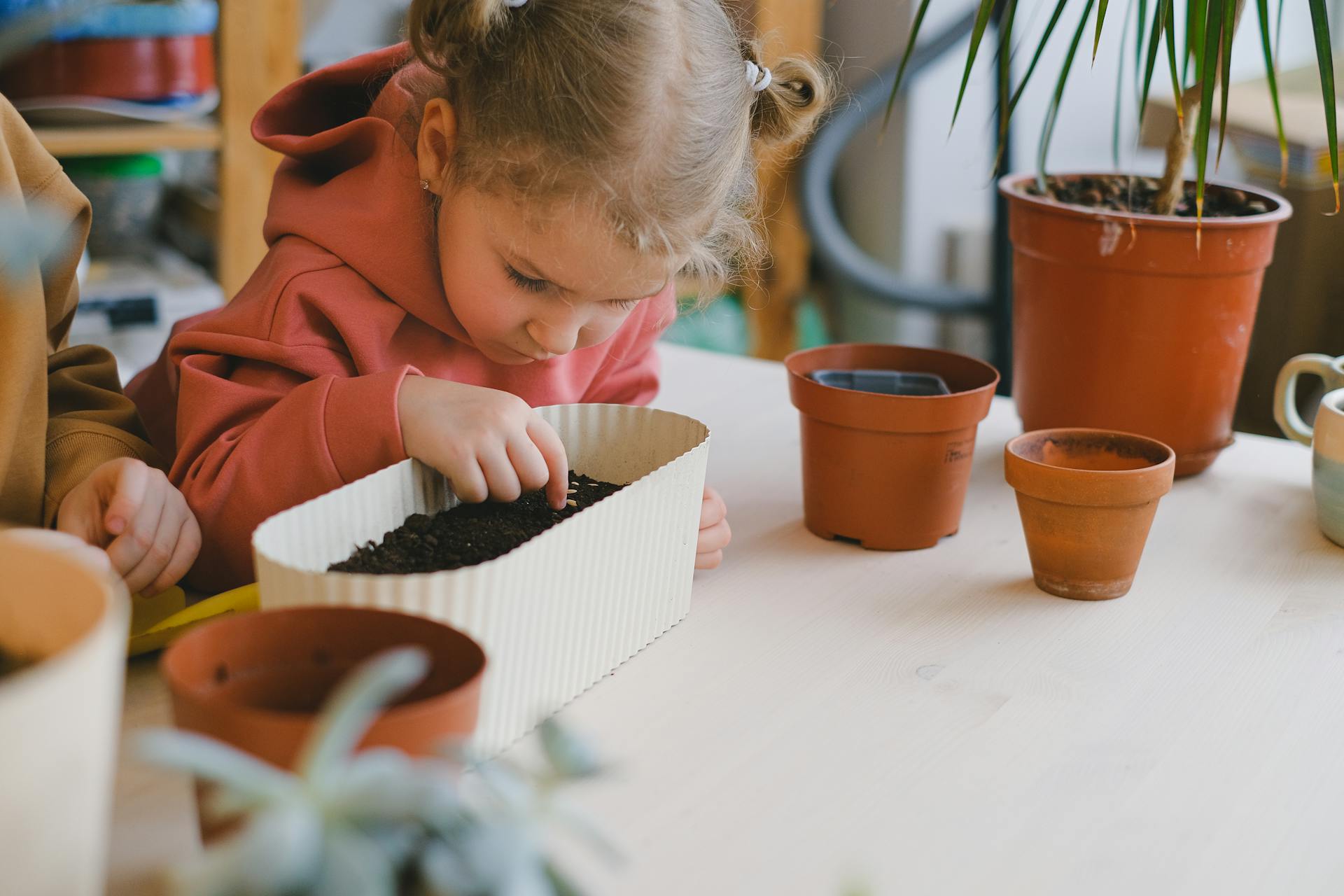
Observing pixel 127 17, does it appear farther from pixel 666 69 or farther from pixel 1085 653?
pixel 1085 653

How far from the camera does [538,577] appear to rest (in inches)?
22.0

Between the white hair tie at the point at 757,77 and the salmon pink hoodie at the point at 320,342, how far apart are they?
9.2 inches

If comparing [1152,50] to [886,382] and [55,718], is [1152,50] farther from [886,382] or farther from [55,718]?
[55,718]

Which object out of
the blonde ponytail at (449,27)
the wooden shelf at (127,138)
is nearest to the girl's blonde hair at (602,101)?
the blonde ponytail at (449,27)

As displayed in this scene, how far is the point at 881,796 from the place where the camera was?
54 cm

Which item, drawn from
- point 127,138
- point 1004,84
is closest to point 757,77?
point 1004,84

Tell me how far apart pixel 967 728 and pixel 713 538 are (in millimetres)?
219

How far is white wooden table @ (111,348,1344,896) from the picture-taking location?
50 cm

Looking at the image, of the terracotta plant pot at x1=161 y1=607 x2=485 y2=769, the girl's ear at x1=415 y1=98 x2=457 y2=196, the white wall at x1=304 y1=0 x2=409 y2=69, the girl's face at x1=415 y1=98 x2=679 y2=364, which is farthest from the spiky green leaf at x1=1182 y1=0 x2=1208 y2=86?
the white wall at x1=304 y1=0 x2=409 y2=69

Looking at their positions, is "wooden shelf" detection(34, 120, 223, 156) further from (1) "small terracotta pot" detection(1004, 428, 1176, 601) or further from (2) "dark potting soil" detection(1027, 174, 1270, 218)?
(1) "small terracotta pot" detection(1004, 428, 1176, 601)

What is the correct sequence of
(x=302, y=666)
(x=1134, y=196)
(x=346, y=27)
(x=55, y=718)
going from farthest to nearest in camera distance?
(x=346, y=27)
(x=1134, y=196)
(x=302, y=666)
(x=55, y=718)

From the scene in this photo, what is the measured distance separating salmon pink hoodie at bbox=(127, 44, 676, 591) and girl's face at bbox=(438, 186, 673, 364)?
46 millimetres

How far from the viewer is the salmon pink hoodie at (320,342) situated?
0.71 meters

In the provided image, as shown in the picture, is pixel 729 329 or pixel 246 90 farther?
pixel 729 329
